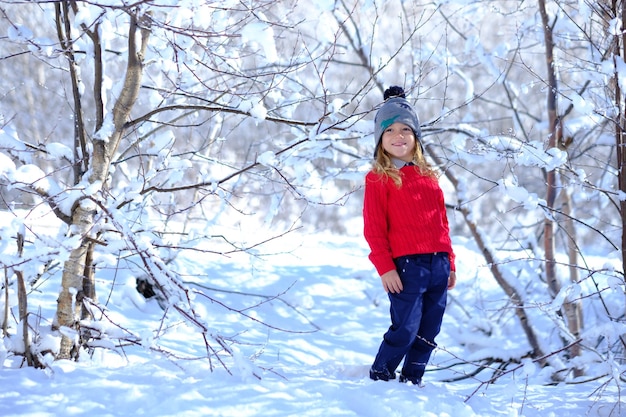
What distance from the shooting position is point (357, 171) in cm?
483

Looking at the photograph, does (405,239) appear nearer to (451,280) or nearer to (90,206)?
(451,280)

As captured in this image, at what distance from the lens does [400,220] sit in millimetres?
2865

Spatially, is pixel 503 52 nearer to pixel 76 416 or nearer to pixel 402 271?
pixel 402 271

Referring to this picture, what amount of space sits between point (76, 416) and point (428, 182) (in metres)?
1.74

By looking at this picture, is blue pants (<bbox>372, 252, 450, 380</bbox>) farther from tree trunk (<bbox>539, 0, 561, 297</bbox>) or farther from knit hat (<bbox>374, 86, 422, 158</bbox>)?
tree trunk (<bbox>539, 0, 561, 297</bbox>)

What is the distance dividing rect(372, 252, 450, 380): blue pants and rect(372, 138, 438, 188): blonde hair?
365 mm

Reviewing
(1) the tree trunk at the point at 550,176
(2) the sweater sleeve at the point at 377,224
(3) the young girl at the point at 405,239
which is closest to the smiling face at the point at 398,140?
(3) the young girl at the point at 405,239

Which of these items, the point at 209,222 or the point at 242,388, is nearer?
the point at 242,388

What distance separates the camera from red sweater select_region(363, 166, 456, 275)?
2838mm

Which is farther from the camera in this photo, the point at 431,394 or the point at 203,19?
the point at 431,394

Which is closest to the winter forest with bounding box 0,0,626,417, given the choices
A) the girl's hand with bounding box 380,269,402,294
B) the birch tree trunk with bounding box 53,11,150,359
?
the birch tree trunk with bounding box 53,11,150,359

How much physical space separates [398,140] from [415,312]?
2.53 ft

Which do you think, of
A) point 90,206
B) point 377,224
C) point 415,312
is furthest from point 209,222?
point 415,312

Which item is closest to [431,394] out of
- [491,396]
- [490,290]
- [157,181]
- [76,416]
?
[491,396]
